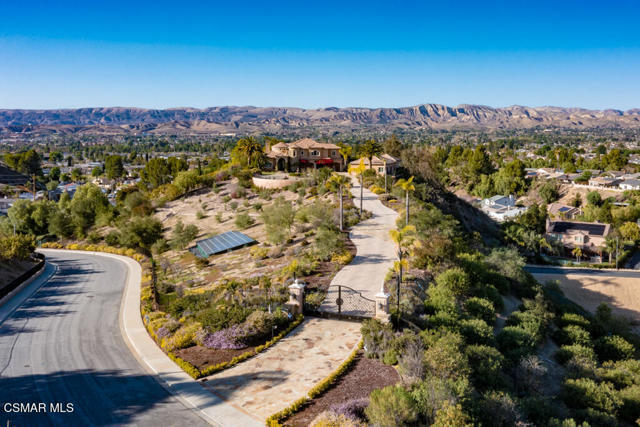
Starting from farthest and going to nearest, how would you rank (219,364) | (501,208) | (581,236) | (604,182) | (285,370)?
(604,182), (501,208), (581,236), (219,364), (285,370)

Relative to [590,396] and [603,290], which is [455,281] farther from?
[603,290]

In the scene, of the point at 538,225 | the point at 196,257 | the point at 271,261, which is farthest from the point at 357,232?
the point at 538,225

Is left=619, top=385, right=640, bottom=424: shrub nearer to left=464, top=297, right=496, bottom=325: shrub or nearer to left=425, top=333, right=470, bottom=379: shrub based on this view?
left=464, top=297, right=496, bottom=325: shrub

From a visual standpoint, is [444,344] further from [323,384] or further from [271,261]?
[271,261]

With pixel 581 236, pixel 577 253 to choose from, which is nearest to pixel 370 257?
pixel 577 253

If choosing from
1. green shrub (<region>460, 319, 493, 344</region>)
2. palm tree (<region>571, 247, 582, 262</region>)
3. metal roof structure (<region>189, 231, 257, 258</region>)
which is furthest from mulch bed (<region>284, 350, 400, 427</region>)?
palm tree (<region>571, 247, 582, 262</region>)
